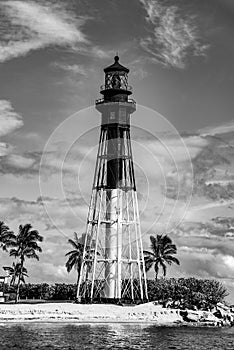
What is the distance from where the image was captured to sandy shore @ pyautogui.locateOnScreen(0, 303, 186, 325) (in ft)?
262

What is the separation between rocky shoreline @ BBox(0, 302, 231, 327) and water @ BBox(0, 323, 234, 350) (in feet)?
15.5

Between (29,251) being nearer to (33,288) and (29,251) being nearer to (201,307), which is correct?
(33,288)

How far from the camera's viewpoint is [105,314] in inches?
3287

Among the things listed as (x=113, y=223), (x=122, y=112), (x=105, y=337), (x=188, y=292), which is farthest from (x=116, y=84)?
(x=105, y=337)

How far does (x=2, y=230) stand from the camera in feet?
343

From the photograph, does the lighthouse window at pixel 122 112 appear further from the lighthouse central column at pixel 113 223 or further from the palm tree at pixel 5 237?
the palm tree at pixel 5 237

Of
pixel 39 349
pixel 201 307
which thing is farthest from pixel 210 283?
pixel 39 349

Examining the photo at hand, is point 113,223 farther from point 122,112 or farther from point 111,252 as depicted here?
point 122,112

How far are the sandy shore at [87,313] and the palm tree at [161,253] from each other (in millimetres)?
24751

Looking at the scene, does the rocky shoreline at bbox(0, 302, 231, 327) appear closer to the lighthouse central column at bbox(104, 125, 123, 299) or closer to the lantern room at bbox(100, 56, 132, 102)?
the lighthouse central column at bbox(104, 125, 123, 299)

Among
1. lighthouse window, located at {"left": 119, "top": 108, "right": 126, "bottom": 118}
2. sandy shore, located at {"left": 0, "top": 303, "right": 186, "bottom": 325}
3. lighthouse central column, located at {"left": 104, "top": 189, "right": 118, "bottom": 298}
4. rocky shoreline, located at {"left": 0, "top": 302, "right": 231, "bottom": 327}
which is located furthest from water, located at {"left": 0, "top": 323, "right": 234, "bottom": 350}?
lighthouse window, located at {"left": 119, "top": 108, "right": 126, "bottom": 118}

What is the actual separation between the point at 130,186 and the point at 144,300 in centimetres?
1797

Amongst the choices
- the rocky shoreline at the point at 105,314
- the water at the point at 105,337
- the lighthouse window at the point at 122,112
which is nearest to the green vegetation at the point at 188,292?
the rocky shoreline at the point at 105,314

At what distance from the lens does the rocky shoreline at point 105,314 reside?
263ft
